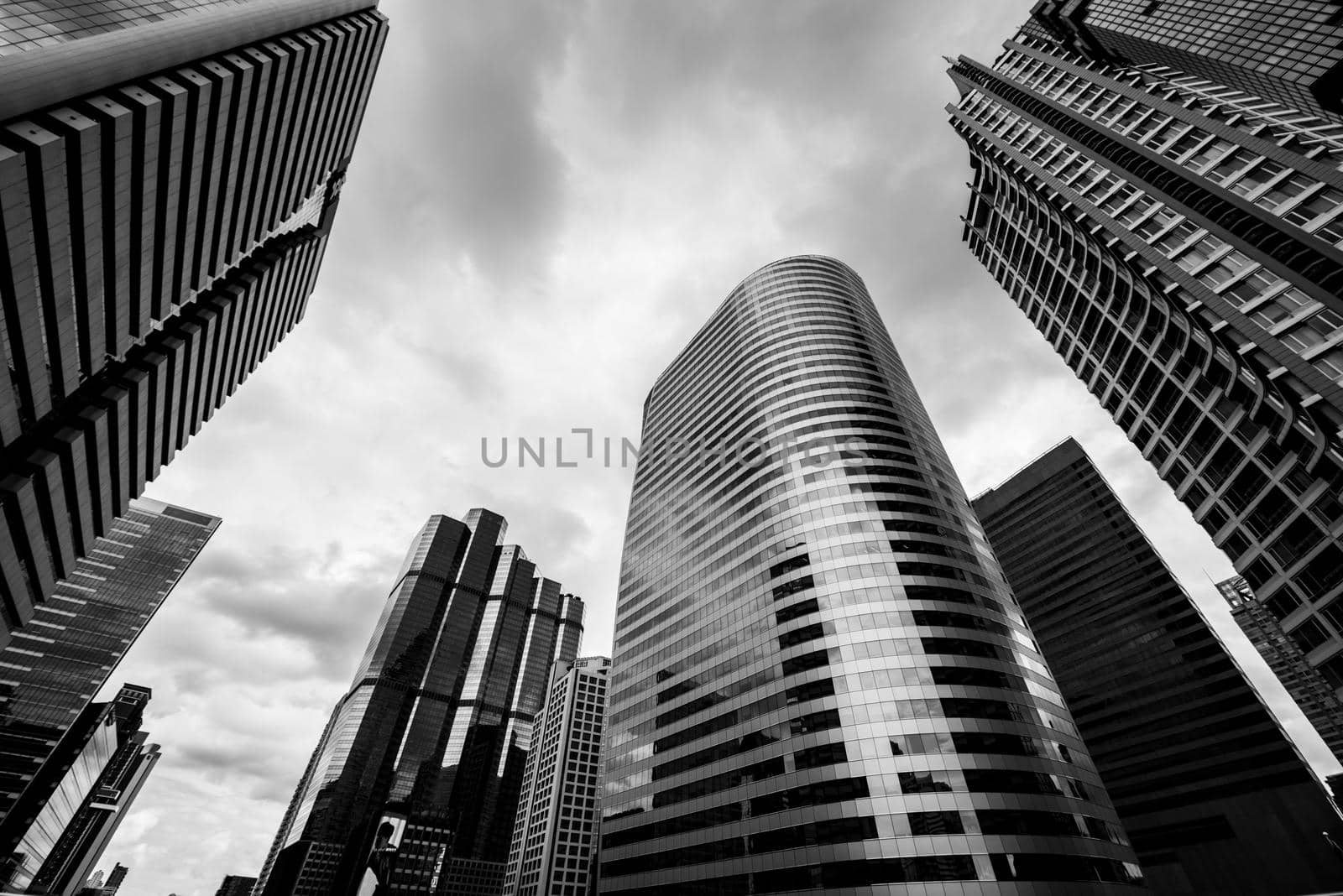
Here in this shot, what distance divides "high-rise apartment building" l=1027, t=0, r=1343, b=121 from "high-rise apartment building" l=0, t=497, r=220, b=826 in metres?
172

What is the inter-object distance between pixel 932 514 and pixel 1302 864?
7529 cm

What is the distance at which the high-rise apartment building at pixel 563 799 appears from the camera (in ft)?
384

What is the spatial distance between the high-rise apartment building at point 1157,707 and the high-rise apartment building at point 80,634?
579 ft

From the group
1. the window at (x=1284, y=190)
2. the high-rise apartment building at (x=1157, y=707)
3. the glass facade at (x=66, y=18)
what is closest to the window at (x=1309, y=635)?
the window at (x=1284, y=190)

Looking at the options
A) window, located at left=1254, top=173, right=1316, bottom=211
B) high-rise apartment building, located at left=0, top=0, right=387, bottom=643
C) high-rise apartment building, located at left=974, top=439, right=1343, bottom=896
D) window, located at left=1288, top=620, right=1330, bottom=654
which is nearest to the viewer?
high-rise apartment building, located at left=0, top=0, right=387, bottom=643

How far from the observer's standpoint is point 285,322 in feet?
321

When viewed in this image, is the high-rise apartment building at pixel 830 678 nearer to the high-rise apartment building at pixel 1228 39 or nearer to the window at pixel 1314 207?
the window at pixel 1314 207

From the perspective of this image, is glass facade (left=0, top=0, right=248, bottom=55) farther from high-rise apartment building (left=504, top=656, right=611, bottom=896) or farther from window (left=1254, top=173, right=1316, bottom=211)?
high-rise apartment building (left=504, top=656, right=611, bottom=896)

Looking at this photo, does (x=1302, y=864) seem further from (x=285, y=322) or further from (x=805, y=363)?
(x=285, y=322)

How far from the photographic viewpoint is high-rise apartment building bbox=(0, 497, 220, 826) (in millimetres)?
104375

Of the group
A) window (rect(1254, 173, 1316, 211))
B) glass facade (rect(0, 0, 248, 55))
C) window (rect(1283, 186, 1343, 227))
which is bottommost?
window (rect(1283, 186, 1343, 227))

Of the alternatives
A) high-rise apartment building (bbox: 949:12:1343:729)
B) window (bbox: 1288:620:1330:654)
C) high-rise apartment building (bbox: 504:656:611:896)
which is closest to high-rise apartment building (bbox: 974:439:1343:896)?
window (bbox: 1288:620:1330:654)

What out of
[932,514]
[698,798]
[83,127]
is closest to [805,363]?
[932,514]

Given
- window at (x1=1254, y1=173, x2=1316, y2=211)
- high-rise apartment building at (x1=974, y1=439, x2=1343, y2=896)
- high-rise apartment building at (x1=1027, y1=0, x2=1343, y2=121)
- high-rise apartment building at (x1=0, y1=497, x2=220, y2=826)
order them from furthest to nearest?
high-rise apartment building at (x1=0, y1=497, x2=220, y2=826), high-rise apartment building at (x1=974, y1=439, x2=1343, y2=896), high-rise apartment building at (x1=1027, y1=0, x2=1343, y2=121), window at (x1=1254, y1=173, x2=1316, y2=211)
